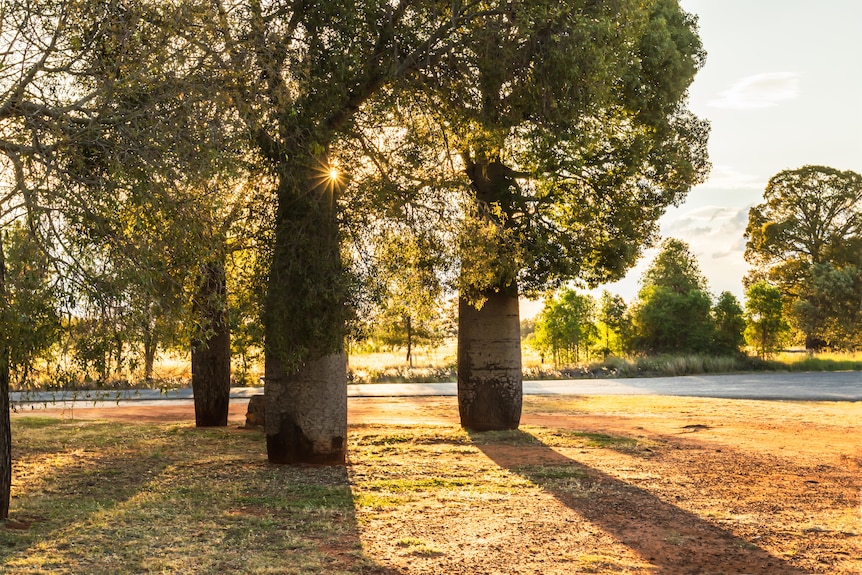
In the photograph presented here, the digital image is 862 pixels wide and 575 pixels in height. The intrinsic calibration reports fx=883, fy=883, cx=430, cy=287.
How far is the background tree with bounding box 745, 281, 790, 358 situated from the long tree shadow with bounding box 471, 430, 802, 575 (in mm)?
32694

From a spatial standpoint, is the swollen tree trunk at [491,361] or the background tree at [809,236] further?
the background tree at [809,236]

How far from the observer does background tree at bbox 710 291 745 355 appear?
137ft

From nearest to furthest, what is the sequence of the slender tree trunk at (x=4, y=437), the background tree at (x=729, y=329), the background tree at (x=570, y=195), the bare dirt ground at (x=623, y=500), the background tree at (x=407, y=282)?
1. the bare dirt ground at (x=623, y=500)
2. the slender tree trunk at (x=4, y=437)
3. the background tree at (x=407, y=282)
4. the background tree at (x=570, y=195)
5. the background tree at (x=729, y=329)

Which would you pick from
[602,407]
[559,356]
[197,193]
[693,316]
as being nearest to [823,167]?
[693,316]

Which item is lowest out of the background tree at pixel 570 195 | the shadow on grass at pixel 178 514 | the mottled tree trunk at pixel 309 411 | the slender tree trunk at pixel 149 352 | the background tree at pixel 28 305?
the shadow on grass at pixel 178 514

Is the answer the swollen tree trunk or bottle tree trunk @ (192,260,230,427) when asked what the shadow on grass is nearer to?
bottle tree trunk @ (192,260,230,427)

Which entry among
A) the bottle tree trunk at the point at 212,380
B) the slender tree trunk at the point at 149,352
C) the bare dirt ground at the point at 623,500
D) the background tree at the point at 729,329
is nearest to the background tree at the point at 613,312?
the background tree at the point at 729,329

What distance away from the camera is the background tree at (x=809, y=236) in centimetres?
4700

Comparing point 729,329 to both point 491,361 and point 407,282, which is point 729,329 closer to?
point 491,361

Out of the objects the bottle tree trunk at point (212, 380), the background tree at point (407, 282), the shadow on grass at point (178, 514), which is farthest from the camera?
the bottle tree trunk at point (212, 380)

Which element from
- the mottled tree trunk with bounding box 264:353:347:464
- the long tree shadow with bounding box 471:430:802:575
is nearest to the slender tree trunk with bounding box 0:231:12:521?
the mottled tree trunk with bounding box 264:353:347:464

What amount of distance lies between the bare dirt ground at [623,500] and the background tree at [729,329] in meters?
24.0

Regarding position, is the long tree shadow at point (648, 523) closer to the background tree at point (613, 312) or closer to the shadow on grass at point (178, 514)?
the shadow on grass at point (178, 514)

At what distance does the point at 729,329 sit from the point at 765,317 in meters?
2.03
